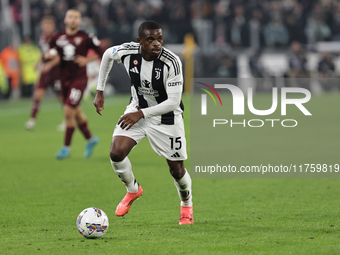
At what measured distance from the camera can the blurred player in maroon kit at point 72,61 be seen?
32.0 feet

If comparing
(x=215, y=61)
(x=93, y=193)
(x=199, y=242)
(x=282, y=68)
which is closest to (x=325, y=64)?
(x=282, y=68)

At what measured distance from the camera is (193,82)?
2591 centimetres

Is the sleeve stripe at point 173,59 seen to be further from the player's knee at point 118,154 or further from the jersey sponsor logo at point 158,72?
the player's knee at point 118,154

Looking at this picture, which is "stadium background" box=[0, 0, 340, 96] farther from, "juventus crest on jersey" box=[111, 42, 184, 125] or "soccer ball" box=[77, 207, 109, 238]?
"soccer ball" box=[77, 207, 109, 238]

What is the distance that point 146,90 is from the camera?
18.2 ft

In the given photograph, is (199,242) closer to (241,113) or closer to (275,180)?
(275,180)

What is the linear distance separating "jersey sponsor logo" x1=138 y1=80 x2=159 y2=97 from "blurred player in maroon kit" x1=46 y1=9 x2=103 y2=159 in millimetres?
4261

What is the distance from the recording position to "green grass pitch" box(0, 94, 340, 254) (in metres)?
4.69

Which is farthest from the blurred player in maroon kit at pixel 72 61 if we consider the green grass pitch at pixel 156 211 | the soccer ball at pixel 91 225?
the soccer ball at pixel 91 225

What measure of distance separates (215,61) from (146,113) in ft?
67.0

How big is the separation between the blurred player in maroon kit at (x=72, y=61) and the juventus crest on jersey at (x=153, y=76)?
4200 mm

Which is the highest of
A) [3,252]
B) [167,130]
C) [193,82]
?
[167,130]

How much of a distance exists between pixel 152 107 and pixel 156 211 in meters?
1.29

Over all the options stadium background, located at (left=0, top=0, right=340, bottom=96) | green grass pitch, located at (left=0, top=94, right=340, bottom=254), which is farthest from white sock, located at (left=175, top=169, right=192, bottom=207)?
stadium background, located at (left=0, top=0, right=340, bottom=96)
